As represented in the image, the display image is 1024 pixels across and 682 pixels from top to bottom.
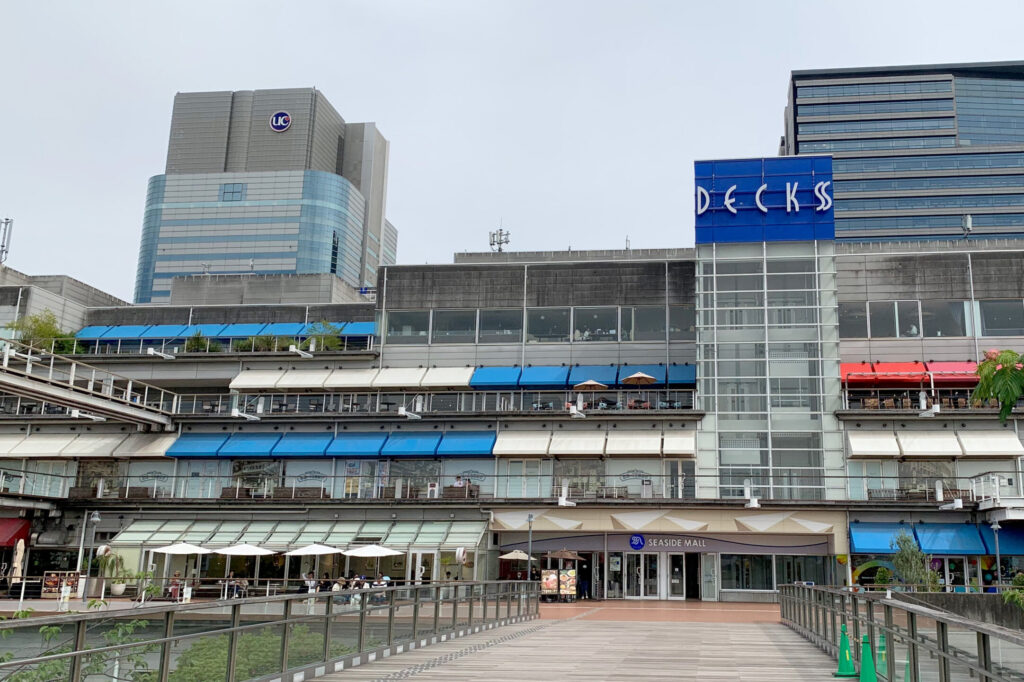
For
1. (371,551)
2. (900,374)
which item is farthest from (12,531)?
(900,374)

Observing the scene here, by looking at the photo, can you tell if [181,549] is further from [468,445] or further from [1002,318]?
[1002,318]

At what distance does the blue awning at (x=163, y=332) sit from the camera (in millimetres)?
50969

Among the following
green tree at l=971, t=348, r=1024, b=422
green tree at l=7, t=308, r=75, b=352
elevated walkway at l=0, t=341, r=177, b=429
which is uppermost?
green tree at l=7, t=308, r=75, b=352

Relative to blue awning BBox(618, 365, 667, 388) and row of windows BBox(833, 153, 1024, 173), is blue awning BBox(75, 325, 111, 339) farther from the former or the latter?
row of windows BBox(833, 153, 1024, 173)

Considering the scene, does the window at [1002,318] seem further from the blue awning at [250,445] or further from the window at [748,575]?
the blue awning at [250,445]

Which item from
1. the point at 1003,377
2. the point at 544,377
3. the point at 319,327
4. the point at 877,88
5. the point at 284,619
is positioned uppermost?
the point at 877,88

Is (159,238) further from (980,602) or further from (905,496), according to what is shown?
(980,602)

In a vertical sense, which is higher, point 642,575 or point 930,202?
point 930,202

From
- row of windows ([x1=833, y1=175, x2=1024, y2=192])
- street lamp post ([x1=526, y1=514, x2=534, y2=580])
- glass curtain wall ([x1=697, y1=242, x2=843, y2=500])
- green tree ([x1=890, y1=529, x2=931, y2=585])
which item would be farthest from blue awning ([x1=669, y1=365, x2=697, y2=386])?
row of windows ([x1=833, y1=175, x2=1024, y2=192])

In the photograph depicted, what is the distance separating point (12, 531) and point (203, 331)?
13.1 meters

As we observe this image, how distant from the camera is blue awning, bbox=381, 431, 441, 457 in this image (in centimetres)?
4445

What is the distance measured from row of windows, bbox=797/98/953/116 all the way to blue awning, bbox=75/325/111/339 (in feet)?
295

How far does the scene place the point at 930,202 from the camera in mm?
114312

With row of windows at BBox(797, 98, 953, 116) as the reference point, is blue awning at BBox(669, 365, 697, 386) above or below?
below
